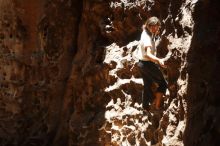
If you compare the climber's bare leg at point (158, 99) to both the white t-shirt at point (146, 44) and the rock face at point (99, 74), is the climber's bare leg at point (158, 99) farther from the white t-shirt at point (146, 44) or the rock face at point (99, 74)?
the white t-shirt at point (146, 44)

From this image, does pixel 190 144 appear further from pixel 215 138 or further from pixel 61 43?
pixel 61 43

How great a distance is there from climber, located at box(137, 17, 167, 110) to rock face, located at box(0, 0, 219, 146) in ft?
0.36

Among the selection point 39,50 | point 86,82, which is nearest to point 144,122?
point 86,82

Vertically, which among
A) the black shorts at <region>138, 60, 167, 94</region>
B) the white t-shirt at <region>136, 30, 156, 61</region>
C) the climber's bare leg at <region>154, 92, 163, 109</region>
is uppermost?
the white t-shirt at <region>136, 30, 156, 61</region>

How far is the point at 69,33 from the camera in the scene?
6.68 metres

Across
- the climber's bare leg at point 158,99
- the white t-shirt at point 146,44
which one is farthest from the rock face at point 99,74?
the white t-shirt at point 146,44

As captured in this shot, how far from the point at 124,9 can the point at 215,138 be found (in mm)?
2123

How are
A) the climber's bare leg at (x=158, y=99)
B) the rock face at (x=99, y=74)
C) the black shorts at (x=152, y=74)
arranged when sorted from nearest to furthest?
the rock face at (x=99, y=74) → the black shorts at (x=152, y=74) → the climber's bare leg at (x=158, y=99)

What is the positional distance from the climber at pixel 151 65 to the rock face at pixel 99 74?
11cm

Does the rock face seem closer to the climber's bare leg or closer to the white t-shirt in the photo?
the climber's bare leg

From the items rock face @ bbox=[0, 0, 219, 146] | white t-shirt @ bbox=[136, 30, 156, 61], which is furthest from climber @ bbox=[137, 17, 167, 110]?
rock face @ bbox=[0, 0, 219, 146]

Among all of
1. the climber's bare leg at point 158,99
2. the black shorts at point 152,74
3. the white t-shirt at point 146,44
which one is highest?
the white t-shirt at point 146,44

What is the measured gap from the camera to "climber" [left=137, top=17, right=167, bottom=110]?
4570 mm

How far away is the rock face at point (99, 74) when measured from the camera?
4.54 meters
